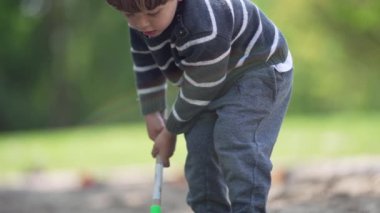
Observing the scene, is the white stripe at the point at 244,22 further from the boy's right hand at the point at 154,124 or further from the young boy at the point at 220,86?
the boy's right hand at the point at 154,124

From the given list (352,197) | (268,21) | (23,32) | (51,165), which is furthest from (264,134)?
(23,32)

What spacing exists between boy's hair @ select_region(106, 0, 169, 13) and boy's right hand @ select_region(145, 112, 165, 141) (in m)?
0.79

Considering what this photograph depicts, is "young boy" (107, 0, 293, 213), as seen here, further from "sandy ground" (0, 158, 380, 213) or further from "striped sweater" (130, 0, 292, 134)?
"sandy ground" (0, 158, 380, 213)

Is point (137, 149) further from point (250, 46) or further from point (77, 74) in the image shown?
point (77, 74)

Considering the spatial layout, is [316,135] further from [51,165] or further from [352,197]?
[352,197]

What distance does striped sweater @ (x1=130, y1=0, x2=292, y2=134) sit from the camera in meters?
3.00

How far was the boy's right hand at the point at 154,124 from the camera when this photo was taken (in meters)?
3.57

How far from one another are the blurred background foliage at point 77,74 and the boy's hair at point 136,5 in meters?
19.7

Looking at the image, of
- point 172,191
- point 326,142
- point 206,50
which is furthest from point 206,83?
point 326,142

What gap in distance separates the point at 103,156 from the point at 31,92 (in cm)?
1737

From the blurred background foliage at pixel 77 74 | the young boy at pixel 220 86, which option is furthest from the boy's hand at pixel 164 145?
the blurred background foliage at pixel 77 74

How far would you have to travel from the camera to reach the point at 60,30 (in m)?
25.2

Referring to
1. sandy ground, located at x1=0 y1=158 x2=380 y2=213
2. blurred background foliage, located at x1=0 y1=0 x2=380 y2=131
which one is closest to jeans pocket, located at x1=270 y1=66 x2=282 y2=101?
sandy ground, located at x1=0 y1=158 x2=380 y2=213

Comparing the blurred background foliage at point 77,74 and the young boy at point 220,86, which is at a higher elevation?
the young boy at point 220,86
